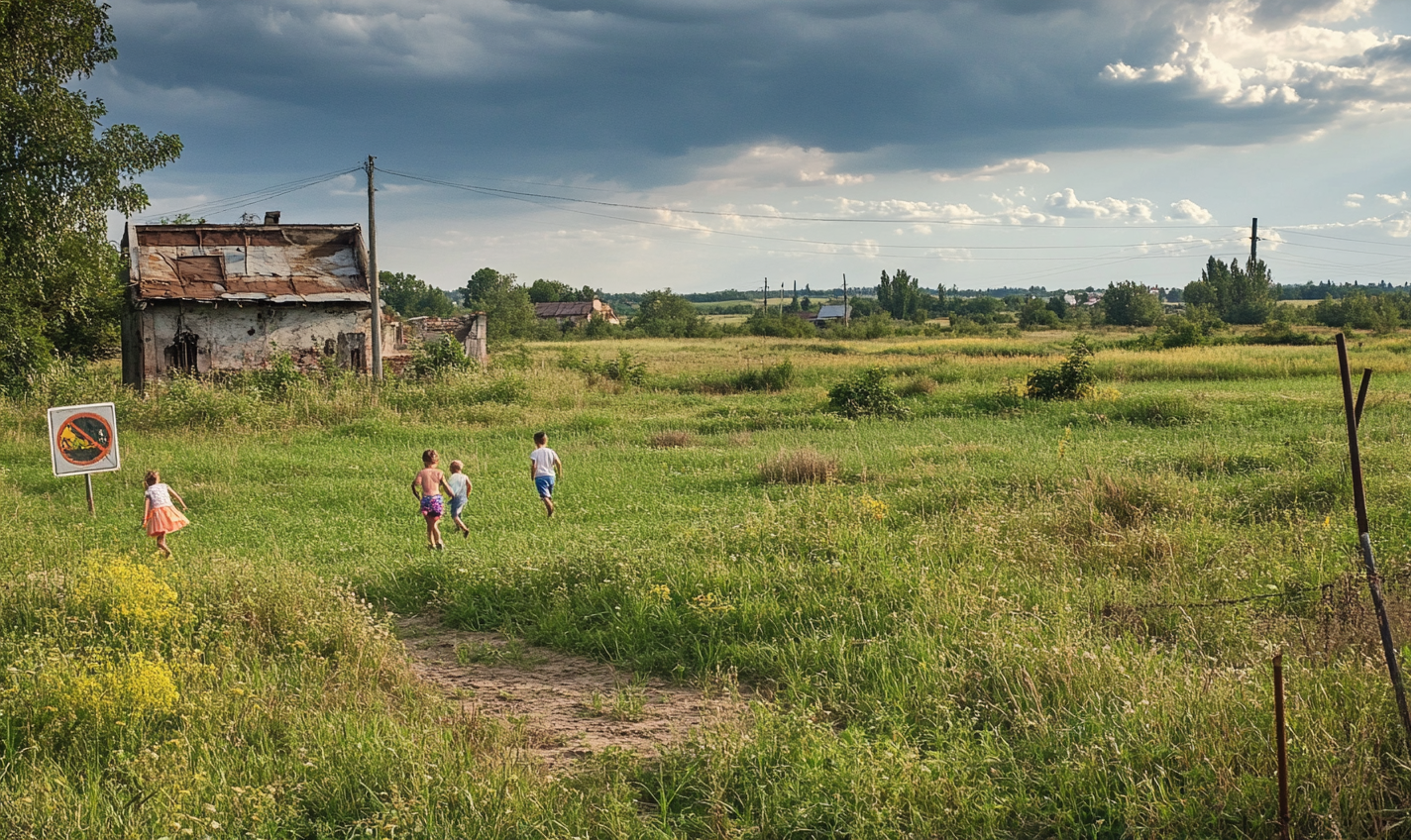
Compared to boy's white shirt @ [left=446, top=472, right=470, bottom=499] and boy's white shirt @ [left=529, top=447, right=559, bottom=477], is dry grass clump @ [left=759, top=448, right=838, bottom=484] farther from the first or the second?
boy's white shirt @ [left=446, top=472, right=470, bottom=499]

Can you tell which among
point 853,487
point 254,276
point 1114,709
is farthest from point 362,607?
point 254,276

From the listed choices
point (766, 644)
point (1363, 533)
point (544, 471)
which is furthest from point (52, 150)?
point (1363, 533)

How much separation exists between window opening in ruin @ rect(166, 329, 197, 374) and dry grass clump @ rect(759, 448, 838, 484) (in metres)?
19.6

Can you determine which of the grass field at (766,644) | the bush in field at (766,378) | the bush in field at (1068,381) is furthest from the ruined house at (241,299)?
the bush in field at (1068,381)

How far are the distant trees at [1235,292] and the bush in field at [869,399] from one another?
77664 millimetres

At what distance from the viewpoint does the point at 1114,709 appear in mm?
4996

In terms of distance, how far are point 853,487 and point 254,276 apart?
22.1m

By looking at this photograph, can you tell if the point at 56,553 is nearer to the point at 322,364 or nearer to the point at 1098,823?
the point at 1098,823

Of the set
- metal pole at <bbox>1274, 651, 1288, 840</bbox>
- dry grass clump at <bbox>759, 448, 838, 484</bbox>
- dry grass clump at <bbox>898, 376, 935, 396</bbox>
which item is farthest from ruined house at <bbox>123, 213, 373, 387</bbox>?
metal pole at <bbox>1274, 651, 1288, 840</bbox>

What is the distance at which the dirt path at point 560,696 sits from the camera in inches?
221

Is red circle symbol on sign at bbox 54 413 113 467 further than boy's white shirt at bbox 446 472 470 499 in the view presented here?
Yes

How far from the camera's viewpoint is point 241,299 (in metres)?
25.5

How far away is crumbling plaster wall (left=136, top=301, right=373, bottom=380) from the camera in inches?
994

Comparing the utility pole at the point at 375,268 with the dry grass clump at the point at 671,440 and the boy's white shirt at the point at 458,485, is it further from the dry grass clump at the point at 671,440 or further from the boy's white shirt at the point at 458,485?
the boy's white shirt at the point at 458,485
